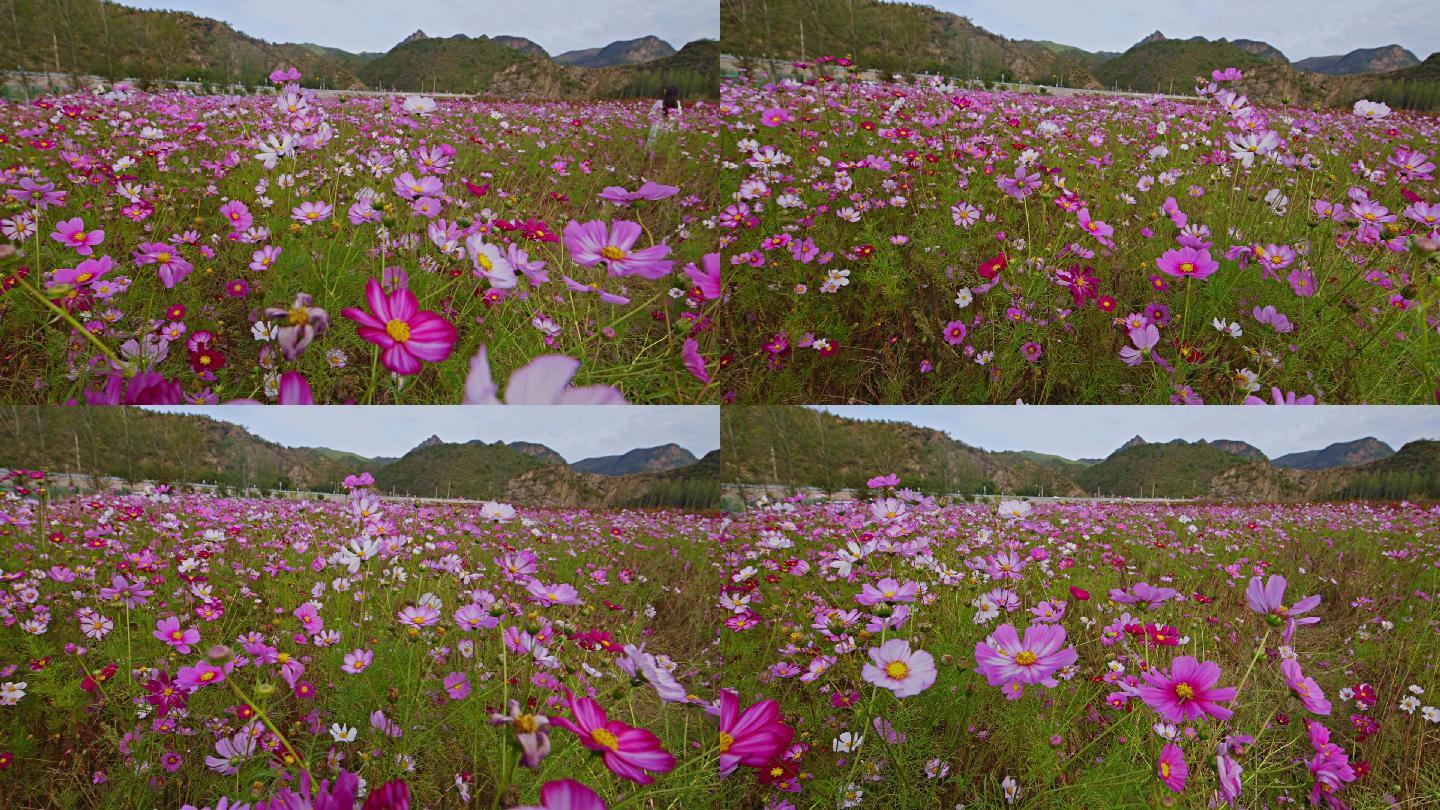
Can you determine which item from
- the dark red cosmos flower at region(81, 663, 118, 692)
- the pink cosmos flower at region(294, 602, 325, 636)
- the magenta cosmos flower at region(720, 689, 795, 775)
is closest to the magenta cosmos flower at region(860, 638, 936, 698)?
the magenta cosmos flower at region(720, 689, 795, 775)

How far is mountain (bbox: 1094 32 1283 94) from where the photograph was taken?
55.3 inches

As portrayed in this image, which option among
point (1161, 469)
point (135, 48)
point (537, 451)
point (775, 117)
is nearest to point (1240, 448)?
point (1161, 469)

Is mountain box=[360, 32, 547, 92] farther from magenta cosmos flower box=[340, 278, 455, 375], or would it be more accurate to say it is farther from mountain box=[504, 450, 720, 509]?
magenta cosmos flower box=[340, 278, 455, 375]

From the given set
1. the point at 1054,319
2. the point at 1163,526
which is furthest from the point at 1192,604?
the point at 1054,319

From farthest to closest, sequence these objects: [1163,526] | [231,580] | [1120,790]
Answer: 1. [1163,526]
2. [231,580]
3. [1120,790]

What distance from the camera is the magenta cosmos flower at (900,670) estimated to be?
864mm

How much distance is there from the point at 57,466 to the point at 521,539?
0.80 meters

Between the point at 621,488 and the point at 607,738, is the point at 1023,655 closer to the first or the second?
the point at 607,738

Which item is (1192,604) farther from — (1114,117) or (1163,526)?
(1114,117)

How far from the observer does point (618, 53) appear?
1523 millimetres

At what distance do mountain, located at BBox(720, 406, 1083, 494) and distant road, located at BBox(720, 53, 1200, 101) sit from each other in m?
0.94

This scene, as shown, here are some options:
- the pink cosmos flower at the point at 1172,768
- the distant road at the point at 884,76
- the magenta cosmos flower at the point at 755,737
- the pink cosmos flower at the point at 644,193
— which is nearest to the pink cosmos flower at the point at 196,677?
the magenta cosmos flower at the point at 755,737

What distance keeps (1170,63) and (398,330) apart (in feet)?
5.61

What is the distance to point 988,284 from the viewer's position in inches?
47.2
